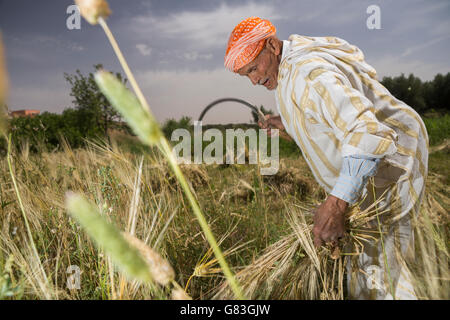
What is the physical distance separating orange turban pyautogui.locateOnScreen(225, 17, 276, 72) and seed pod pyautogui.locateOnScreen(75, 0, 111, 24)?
47.4 inches

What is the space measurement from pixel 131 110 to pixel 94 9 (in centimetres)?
18

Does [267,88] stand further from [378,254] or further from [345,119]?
[378,254]

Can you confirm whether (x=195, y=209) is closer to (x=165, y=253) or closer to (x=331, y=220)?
(x=331, y=220)

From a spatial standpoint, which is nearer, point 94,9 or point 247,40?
point 94,9

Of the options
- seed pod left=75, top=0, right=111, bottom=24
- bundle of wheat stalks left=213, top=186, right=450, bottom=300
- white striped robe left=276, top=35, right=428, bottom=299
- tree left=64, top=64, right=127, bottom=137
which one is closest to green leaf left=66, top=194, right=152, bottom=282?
seed pod left=75, top=0, right=111, bottom=24

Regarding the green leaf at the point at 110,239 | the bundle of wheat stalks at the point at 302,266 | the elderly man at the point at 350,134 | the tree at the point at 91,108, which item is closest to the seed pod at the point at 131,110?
the green leaf at the point at 110,239

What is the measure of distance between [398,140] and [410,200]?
0.29 metres

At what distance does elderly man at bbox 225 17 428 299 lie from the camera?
1.07 metres

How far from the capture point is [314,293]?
3.79ft

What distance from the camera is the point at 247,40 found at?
62.8 inches

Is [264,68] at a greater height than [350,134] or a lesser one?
greater

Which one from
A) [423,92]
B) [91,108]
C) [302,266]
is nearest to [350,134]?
[302,266]

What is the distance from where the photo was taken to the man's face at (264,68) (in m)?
1.66

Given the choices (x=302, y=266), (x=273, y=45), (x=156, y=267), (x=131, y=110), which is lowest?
(x=302, y=266)
